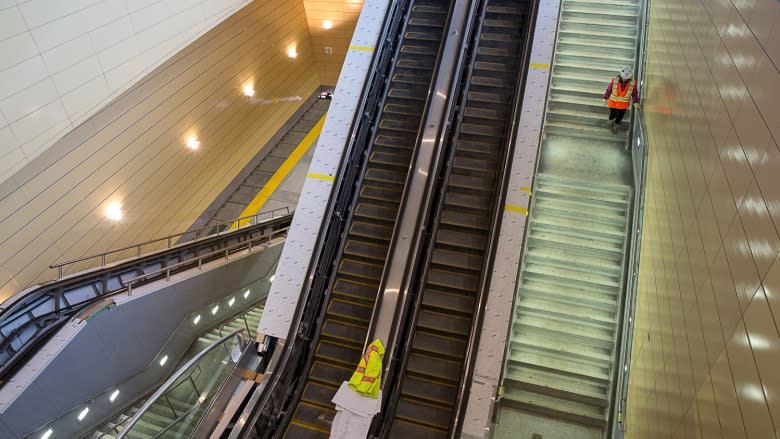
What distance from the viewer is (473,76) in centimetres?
845

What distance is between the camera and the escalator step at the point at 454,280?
6.67 meters

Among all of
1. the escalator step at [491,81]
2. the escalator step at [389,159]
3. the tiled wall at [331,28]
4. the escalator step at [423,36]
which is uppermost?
the tiled wall at [331,28]

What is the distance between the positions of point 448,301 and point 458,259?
61 centimetres

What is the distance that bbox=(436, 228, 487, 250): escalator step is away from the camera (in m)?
6.93

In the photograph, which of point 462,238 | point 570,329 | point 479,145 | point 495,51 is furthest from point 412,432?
point 495,51

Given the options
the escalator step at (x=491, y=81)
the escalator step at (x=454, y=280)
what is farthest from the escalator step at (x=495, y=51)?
the escalator step at (x=454, y=280)

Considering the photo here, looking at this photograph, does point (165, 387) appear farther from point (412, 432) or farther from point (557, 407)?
point (557, 407)

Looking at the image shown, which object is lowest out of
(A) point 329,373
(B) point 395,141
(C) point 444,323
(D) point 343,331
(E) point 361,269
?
(A) point 329,373

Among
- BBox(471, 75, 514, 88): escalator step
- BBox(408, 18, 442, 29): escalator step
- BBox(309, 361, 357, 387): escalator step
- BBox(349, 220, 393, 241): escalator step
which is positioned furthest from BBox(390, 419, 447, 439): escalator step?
BBox(408, 18, 442, 29): escalator step

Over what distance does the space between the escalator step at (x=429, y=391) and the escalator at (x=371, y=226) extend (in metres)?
0.78

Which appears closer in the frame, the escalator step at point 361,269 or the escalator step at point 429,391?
the escalator step at point 429,391

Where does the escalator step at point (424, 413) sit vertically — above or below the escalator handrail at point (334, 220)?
below

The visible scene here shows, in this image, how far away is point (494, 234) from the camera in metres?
6.35

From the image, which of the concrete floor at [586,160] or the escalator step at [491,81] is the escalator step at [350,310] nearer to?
the concrete floor at [586,160]
